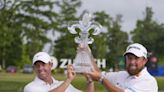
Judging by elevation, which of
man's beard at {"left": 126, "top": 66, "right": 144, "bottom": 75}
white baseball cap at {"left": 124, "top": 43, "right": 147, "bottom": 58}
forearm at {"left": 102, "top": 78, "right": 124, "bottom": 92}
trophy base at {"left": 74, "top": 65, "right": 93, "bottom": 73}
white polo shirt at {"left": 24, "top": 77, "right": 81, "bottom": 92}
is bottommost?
forearm at {"left": 102, "top": 78, "right": 124, "bottom": 92}

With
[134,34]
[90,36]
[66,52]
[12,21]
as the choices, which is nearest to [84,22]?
[90,36]

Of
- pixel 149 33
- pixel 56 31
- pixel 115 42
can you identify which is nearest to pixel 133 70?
pixel 56 31

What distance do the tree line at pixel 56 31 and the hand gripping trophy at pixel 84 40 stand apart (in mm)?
49729

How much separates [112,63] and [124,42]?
6.22 metres

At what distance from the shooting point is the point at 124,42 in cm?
10450

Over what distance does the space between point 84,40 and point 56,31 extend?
66008 mm

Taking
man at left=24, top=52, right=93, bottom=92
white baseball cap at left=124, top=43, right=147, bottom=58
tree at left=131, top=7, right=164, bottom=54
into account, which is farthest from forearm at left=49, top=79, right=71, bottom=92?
tree at left=131, top=7, right=164, bottom=54

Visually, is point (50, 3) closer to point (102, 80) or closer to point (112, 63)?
point (112, 63)

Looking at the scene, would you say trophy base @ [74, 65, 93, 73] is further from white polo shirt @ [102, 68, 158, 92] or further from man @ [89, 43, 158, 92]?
white polo shirt @ [102, 68, 158, 92]

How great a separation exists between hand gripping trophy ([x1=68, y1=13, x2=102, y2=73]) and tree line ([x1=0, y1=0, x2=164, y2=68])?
163ft

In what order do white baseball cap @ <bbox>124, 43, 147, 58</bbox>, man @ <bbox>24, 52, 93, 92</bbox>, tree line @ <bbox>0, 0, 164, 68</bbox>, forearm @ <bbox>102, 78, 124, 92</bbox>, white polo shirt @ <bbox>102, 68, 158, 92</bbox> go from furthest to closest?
1. tree line @ <bbox>0, 0, 164, 68</bbox>
2. man @ <bbox>24, 52, 93, 92</bbox>
3. white polo shirt @ <bbox>102, 68, 158, 92</bbox>
4. white baseball cap @ <bbox>124, 43, 147, 58</bbox>
5. forearm @ <bbox>102, 78, 124, 92</bbox>

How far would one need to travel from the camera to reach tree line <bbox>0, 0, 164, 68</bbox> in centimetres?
6104

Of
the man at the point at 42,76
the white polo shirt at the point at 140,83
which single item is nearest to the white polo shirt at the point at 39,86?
the man at the point at 42,76

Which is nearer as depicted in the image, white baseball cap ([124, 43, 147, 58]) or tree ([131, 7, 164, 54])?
white baseball cap ([124, 43, 147, 58])
